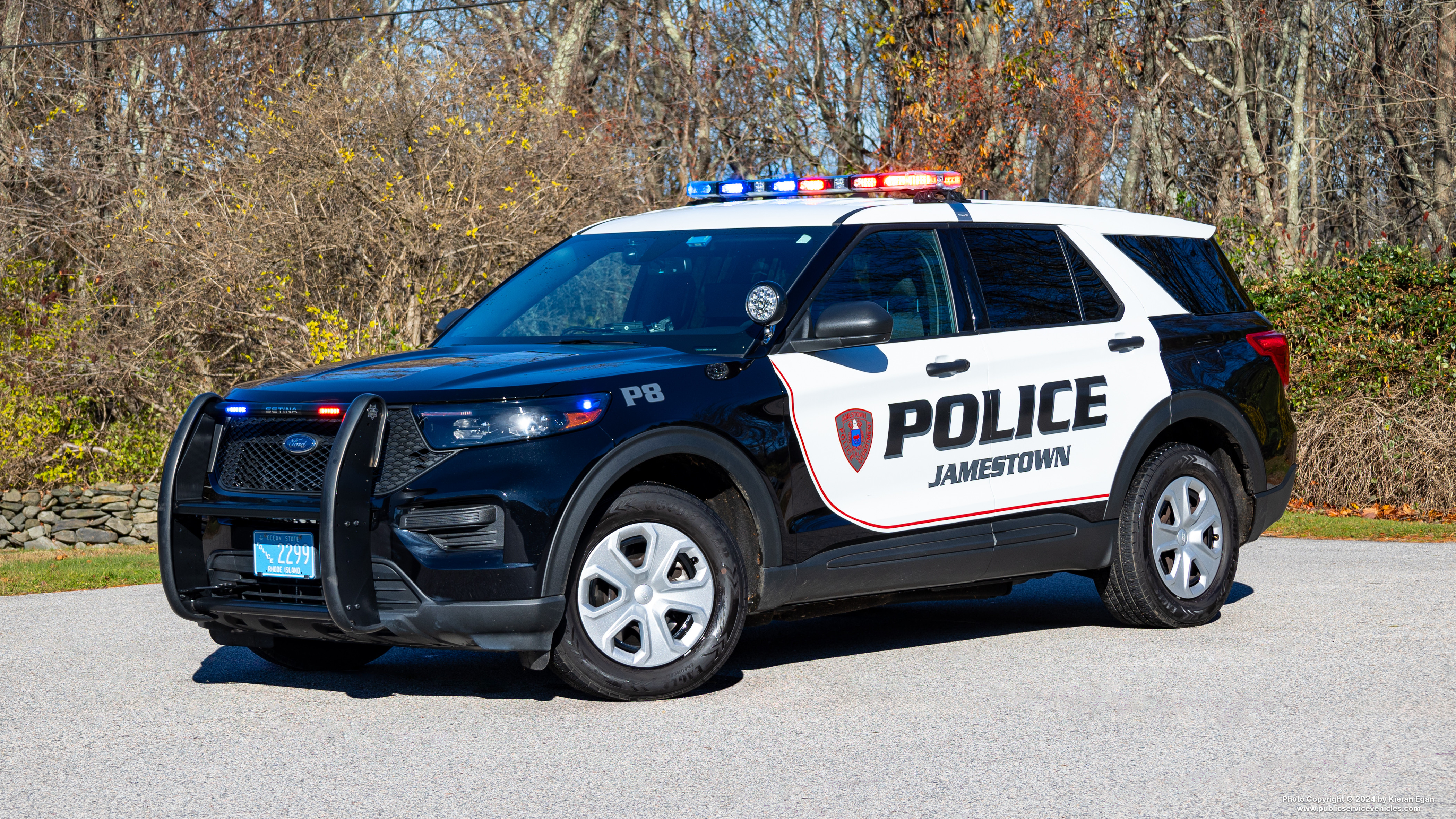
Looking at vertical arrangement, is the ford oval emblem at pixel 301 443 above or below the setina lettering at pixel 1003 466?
above

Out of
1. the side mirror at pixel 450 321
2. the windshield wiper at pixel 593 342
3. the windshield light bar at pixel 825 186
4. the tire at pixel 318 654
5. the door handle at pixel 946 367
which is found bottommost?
the tire at pixel 318 654

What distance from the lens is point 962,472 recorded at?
6.66 m

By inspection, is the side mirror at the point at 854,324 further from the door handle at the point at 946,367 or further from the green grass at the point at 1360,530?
the green grass at the point at 1360,530

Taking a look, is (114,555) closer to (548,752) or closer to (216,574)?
(216,574)

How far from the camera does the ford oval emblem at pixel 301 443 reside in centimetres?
562

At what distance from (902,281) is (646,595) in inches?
72.7

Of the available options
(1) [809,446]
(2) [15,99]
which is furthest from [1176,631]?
(2) [15,99]

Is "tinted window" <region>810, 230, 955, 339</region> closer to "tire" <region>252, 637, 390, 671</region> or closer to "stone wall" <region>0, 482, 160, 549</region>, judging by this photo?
"tire" <region>252, 637, 390, 671</region>

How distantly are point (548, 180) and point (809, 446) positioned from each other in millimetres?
10101

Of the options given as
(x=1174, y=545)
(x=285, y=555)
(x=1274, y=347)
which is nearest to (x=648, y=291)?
(x=285, y=555)

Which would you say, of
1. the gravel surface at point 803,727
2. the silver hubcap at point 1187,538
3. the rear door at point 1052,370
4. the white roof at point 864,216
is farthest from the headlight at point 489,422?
the silver hubcap at point 1187,538

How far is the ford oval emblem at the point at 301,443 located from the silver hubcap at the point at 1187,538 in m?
3.94

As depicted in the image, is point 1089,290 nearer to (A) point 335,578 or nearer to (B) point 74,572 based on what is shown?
(A) point 335,578

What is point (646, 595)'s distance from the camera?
229 inches
